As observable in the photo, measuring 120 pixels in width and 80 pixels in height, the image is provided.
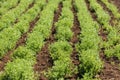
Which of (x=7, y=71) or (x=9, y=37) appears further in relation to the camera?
(x=9, y=37)

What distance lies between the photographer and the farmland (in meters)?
10.4

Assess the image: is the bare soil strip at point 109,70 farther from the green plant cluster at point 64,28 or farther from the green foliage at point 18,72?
the green foliage at point 18,72

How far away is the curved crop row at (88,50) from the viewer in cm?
1062

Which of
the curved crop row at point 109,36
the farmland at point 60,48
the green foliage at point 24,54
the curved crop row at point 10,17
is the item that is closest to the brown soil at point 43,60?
the farmland at point 60,48

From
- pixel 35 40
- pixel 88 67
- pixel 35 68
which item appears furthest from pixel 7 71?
pixel 35 40

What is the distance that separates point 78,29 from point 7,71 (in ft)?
23.2

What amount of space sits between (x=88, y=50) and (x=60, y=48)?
3.73ft

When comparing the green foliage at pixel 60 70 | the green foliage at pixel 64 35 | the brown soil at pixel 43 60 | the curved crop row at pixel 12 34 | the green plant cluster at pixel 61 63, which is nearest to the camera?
the green foliage at pixel 60 70

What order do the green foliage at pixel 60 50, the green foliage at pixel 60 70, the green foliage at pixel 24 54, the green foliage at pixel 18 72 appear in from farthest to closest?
the green foliage at pixel 60 50 → the green foliage at pixel 24 54 → the green foliage at pixel 60 70 → the green foliage at pixel 18 72

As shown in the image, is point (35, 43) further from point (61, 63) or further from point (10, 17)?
Answer: point (10, 17)

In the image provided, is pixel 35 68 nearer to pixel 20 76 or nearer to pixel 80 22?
pixel 20 76

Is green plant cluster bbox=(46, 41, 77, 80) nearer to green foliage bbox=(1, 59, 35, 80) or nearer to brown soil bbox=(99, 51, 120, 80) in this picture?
green foliage bbox=(1, 59, 35, 80)

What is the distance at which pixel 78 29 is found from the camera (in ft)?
53.9

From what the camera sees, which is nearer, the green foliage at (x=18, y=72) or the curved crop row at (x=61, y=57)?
the green foliage at (x=18, y=72)
